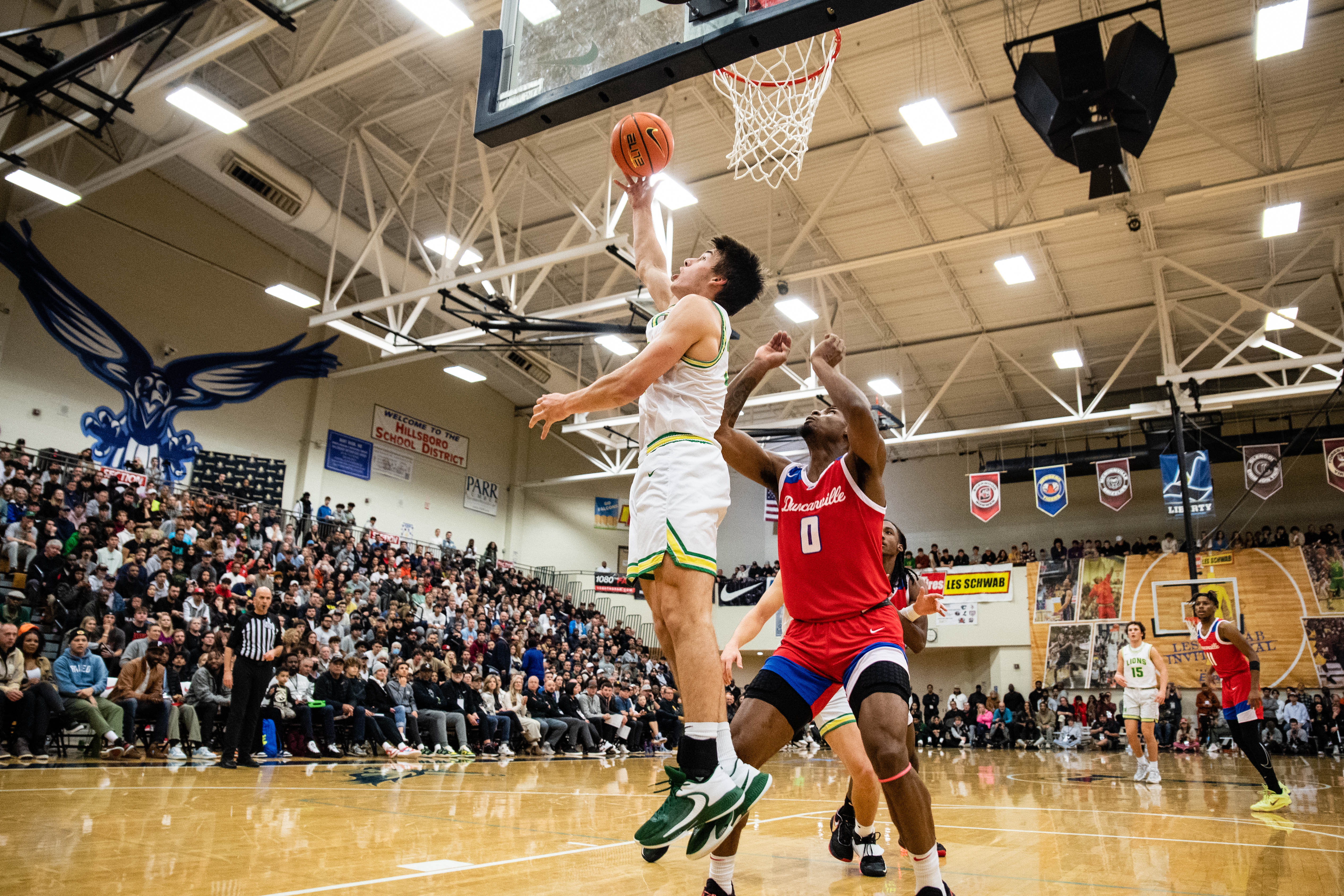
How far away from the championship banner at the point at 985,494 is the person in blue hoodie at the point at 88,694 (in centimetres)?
1775

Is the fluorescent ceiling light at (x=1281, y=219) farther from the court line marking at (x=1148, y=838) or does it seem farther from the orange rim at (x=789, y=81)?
the court line marking at (x=1148, y=838)

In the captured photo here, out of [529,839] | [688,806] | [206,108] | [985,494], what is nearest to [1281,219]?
[985,494]

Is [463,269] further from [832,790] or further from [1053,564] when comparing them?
[1053,564]

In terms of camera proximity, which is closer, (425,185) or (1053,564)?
(425,185)

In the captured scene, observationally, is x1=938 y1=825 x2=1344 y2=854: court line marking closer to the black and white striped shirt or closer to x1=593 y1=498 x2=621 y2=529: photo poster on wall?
the black and white striped shirt

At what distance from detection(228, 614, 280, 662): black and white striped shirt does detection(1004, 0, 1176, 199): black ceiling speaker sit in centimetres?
911

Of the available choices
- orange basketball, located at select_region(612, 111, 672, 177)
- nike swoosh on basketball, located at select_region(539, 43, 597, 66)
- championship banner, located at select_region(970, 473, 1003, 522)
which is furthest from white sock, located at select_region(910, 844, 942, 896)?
championship banner, located at select_region(970, 473, 1003, 522)

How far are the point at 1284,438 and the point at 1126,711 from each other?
18.2 m

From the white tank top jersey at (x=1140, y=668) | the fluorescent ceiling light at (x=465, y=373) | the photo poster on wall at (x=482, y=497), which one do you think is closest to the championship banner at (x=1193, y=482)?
the white tank top jersey at (x=1140, y=668)

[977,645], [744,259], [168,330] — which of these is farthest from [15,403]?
[977,645]

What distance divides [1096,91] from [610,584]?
19415 millimetres

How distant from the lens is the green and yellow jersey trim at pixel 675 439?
295cm

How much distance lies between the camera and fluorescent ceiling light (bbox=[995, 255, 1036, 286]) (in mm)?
15750

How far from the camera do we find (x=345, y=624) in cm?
1347
